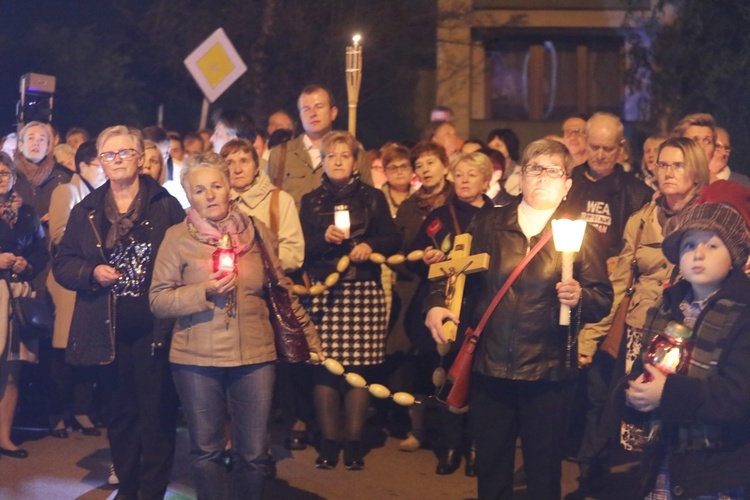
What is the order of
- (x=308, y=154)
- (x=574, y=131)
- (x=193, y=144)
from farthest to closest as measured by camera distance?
(x=193, y=144) → (x=574, y=131) → (x=308, y=154)

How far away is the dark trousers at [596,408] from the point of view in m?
7.82

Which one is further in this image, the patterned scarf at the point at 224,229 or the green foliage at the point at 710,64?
the green foliage at the point at 710,64

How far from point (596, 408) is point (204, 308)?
3172mm

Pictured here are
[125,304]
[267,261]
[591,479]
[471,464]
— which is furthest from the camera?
[471,464]

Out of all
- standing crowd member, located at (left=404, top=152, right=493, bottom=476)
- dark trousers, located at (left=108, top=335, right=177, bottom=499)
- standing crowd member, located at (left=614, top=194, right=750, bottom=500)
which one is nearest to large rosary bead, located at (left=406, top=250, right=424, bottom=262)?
standing crowd member, located at (left=404, top=152, right=493, bottom=476)

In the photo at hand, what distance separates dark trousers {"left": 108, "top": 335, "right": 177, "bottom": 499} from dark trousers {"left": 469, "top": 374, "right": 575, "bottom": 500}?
2.04 metres

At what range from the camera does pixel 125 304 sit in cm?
697

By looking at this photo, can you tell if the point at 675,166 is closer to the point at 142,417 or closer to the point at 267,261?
the point at 267,261

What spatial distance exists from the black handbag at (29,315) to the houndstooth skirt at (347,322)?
2051 millimetres

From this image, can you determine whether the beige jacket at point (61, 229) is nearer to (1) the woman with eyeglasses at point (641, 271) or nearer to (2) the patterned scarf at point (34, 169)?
(2) the patterned scarf at point (34, 169)

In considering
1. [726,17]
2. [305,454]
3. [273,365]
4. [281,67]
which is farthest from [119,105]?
[273,365]

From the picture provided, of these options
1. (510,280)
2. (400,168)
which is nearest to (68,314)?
(400,168)

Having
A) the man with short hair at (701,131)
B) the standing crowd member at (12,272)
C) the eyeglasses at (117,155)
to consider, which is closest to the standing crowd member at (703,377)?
the man with short hair at (701,131)

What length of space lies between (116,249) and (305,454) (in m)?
2.57
